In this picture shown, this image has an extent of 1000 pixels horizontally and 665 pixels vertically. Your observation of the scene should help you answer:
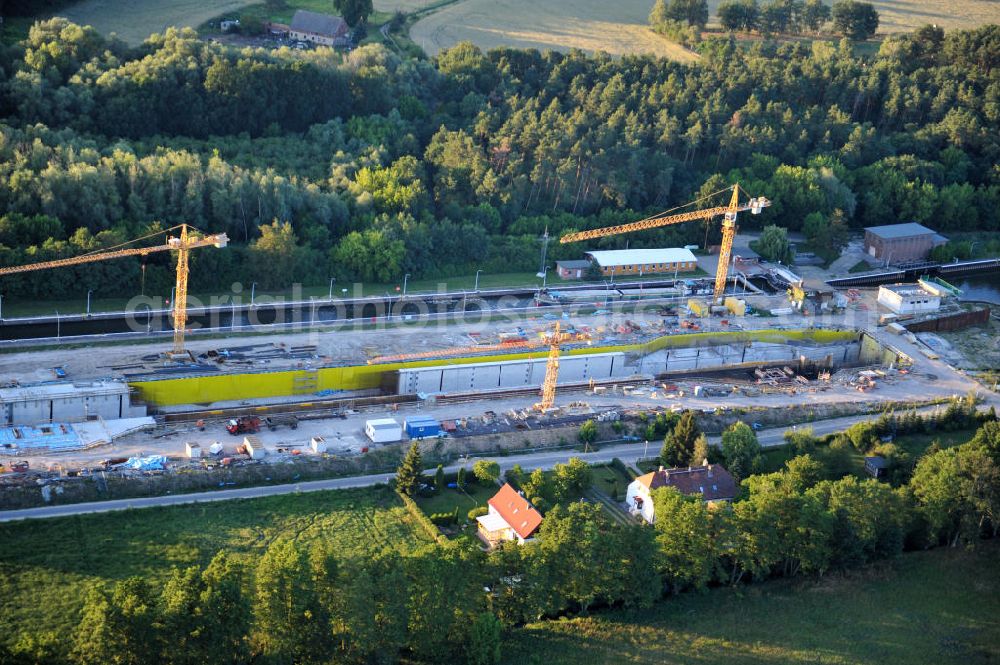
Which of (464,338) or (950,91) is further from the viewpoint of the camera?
(950,91)

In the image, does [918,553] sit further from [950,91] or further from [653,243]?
[950,91]

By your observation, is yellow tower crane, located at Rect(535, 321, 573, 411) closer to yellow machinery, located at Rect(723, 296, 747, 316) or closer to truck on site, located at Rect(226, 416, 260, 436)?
truck on site, located at Rect(226, 416, 260, 436)

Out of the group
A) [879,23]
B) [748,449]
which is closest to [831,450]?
[748,449]

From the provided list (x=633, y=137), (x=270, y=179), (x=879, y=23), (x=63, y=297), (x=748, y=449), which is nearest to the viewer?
(x=748, y=449)

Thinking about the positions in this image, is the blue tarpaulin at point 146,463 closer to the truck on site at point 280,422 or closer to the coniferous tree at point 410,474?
the truck on site at point 280,422

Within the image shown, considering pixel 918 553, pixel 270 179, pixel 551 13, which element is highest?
pixel 551 13

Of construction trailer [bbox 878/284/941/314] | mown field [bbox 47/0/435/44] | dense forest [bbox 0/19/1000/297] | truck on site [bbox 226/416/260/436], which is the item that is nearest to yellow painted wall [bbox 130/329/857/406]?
truck on site [bbox 226/416/260/436]
